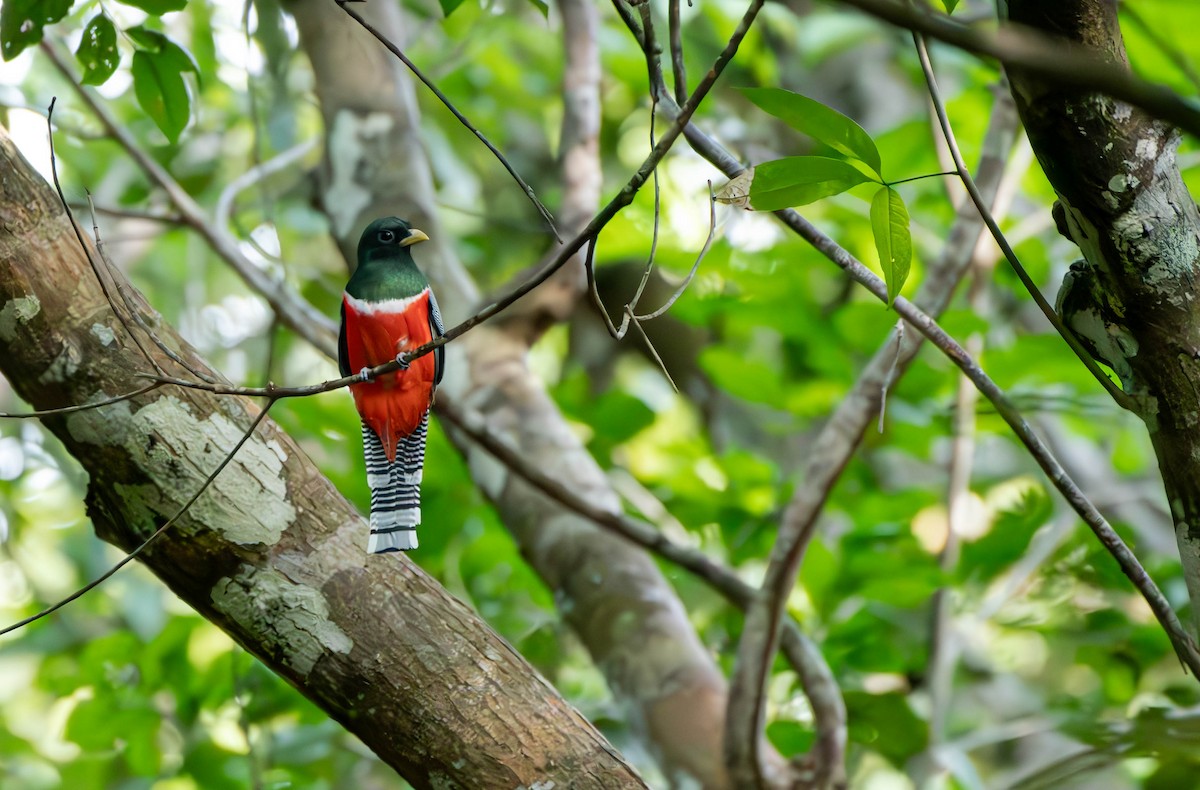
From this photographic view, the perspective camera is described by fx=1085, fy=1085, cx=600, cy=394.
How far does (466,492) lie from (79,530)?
2292 mm

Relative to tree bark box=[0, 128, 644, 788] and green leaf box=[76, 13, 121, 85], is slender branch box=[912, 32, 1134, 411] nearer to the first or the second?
tree bark box=[0, 128, 644, 788]

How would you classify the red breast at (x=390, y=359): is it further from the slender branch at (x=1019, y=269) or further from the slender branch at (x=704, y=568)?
the slender branch at (x=704, y=568)

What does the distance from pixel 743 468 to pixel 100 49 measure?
1.96 metres

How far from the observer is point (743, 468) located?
3.12m

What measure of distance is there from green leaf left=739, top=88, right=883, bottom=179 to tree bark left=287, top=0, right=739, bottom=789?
1.43m

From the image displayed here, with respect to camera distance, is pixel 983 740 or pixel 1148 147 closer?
pixel 1148 147

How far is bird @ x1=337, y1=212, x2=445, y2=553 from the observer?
1.23 metres

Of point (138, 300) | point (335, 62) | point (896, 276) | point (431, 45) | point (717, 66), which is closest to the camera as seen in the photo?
point (717, 66)

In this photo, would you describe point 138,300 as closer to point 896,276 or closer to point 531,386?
point 896,276

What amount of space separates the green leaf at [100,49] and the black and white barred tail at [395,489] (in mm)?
986

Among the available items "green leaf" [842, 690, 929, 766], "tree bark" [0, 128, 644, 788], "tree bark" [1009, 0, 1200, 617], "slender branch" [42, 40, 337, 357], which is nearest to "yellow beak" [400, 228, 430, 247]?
"tree bark" [0, 128, 644, 788]

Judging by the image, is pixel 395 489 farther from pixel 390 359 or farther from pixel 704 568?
pixel 704 568

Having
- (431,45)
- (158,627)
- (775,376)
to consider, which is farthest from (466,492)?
(431,45)

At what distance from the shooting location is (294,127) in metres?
3.96
